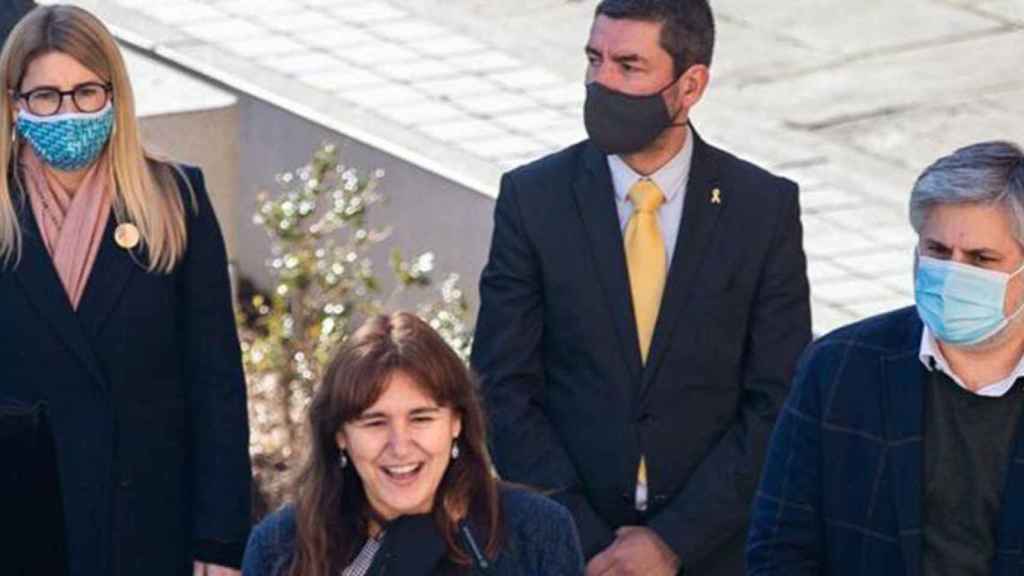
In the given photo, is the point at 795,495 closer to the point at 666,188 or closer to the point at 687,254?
the point at 687,254

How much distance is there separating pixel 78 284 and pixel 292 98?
4.79 metres

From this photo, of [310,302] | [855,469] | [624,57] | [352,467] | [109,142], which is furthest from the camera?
[310,302]

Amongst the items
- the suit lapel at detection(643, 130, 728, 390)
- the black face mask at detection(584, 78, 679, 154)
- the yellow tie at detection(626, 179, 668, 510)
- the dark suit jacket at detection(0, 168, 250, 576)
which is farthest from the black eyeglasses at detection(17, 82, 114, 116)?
the suit lapel at detection(643, 130, 728, 390)

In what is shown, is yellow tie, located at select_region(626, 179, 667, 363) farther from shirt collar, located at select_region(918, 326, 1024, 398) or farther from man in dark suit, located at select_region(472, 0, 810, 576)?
shirt collar, located at select_region(918, 326, 1024, 398)

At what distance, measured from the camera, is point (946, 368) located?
6074 mm

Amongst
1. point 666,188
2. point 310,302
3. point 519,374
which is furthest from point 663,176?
point 310,302

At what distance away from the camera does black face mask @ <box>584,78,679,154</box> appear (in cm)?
712

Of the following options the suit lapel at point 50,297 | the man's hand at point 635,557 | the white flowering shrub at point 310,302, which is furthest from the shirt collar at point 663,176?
the white flowering shrub at point 310,302

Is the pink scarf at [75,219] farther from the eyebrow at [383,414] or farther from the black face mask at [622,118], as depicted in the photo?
the eyebrow at [383,414]

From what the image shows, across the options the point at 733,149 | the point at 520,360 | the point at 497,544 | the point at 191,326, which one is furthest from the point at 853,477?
the point at 733,149

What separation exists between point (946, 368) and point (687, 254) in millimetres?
1181

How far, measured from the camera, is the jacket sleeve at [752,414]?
23.3ft

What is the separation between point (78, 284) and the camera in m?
7.09

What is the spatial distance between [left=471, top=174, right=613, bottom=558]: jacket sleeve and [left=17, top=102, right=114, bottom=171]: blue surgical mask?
0.96 m
